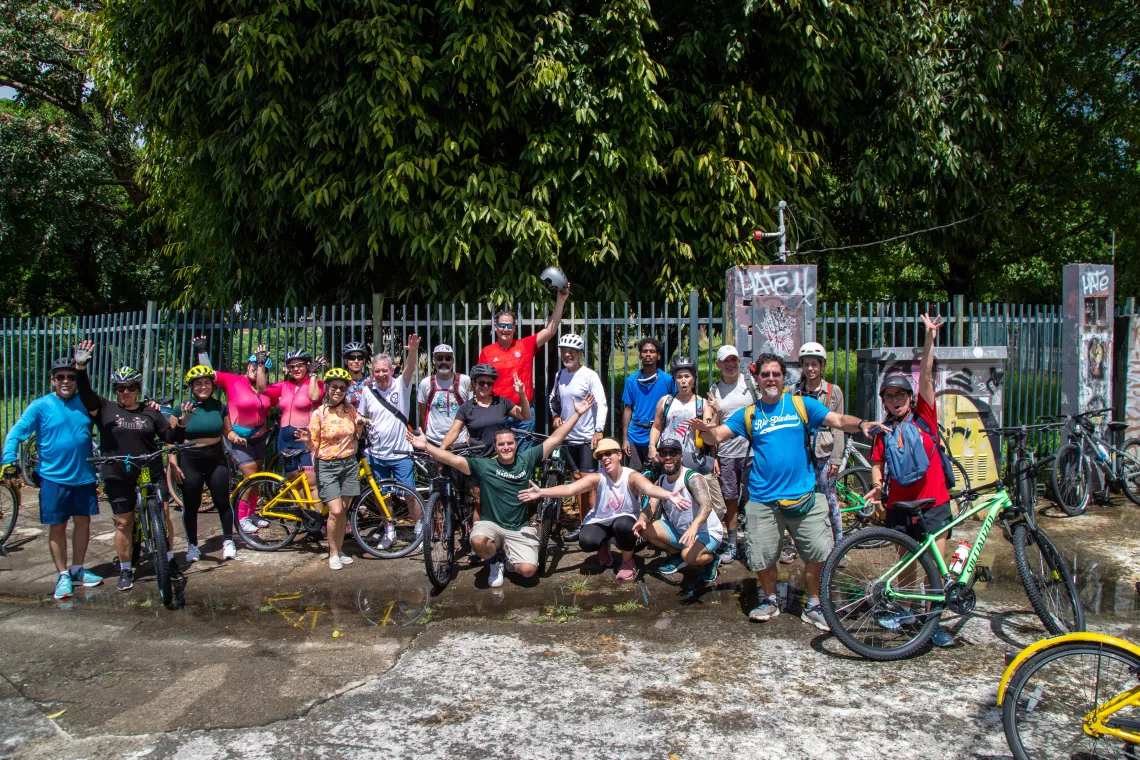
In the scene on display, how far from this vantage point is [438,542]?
21.3 ft

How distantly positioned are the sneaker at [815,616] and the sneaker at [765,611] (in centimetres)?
19

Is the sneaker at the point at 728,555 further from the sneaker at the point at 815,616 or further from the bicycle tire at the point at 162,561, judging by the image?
the bicycle tire at the point at 162,561

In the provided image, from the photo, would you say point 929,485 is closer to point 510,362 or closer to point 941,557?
point 941,557

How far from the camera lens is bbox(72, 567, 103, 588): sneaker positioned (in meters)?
6.72

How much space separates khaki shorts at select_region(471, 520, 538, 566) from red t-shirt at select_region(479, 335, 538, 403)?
→ 1.48m

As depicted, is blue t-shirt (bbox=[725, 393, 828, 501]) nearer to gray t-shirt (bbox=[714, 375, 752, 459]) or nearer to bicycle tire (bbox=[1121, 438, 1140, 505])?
gray t-shirt (bbox=[714, 375, 752, 459])

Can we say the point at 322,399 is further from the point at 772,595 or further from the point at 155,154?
the point at 155,154

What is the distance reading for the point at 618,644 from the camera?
527cm

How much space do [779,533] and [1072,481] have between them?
4675mm

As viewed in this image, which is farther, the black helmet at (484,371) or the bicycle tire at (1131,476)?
the bicycle tire at (1131,476)

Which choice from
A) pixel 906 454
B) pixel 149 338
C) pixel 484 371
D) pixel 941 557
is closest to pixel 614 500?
pixel 484 371

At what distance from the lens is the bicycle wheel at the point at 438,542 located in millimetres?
6246

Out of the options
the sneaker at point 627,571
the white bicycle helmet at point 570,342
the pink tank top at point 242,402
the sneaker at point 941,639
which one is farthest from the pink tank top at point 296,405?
the sneaker at point 941,639

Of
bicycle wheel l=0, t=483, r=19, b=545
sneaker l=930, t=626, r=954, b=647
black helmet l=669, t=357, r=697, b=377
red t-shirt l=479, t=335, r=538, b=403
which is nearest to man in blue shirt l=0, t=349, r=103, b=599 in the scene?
bicycle wheel l=0, t=483, r=19, b=545
